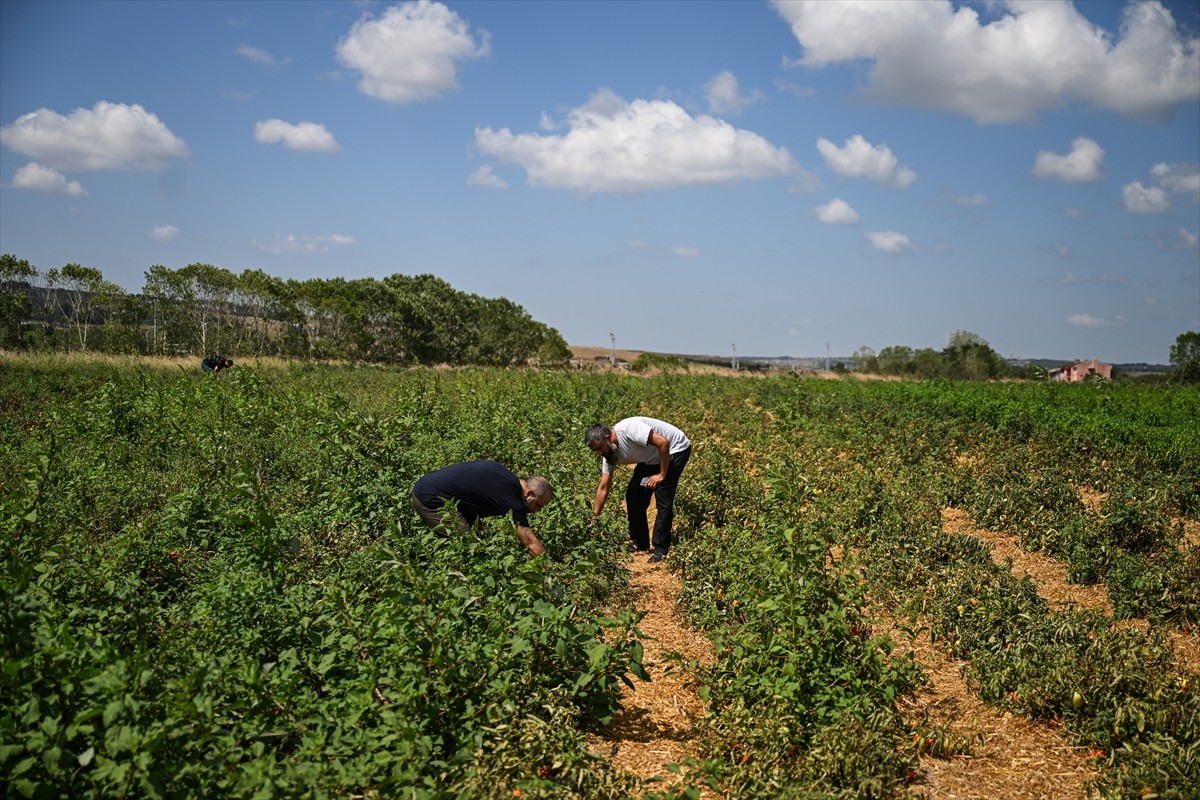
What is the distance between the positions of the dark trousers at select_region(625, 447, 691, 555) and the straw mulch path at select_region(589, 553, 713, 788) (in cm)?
97

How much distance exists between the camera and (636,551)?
762 centimetres

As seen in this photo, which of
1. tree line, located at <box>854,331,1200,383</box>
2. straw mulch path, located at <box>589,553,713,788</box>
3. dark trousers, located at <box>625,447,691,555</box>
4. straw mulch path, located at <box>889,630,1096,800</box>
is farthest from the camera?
tree line, located at <box>854,331,1200,383</box>

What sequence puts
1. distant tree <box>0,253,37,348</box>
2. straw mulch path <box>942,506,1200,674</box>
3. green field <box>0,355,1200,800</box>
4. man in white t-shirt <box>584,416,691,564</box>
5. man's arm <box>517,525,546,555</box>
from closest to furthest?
green field <box>0,355,1200,800</box>
man's arm <box>517,525,546,555</box>
straw mulch path <box>942,506,1200,674</box>
man in white t-shirt <box>584,416,691,564</box>
distant tree <box>0,253,37,348</box>

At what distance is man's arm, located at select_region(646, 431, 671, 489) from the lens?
22.7ft

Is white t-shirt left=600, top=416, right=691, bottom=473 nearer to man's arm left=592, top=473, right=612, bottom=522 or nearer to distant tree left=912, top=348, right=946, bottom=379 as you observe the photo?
man's arm left=592, top=473, right=612, bottom=522

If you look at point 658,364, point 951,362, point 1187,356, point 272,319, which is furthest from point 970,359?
point 272,319

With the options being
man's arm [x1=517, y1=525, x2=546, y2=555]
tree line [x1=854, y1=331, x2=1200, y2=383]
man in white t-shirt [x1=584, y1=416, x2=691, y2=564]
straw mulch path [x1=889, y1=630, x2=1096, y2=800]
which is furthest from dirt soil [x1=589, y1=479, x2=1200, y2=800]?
tree line [x1=854, y1=331, x2=1200, y2=383]

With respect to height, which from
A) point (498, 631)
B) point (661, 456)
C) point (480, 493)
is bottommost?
point (498, 631)

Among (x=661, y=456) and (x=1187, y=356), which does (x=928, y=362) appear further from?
(x=661, y=456)

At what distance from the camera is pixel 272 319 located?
43000 millimetres

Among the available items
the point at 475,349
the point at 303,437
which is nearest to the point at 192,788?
the point at 303,437

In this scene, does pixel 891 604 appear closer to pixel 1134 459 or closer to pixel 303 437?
pixel 1134 459

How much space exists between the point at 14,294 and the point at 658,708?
38506mm

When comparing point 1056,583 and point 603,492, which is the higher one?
point 603,492
